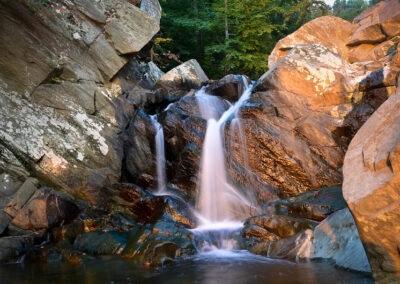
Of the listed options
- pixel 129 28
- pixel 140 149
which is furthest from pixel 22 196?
pixel 129 28

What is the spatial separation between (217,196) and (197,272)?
12.3 feet

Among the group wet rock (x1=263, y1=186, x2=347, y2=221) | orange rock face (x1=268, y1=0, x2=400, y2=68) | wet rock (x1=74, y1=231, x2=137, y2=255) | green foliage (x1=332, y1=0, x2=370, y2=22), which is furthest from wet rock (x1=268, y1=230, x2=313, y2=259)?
green foliage (x1=332, y1=0, x2=370, y2=22)

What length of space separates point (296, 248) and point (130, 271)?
278cm

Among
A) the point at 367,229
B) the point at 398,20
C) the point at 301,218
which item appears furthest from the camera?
the point at 398,20

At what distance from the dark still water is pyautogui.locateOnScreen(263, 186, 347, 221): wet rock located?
1.86 meters

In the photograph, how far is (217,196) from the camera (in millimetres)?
8594

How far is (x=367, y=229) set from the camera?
276cm

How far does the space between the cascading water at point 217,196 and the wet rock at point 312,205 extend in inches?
34.1

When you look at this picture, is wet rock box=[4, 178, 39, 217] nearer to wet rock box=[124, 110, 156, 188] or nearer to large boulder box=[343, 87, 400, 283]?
wet rock box=[124, 110, 156, 188]

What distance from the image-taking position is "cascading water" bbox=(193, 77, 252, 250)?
7.06m

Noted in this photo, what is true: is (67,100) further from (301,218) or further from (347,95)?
(347,95)

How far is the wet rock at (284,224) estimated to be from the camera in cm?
630

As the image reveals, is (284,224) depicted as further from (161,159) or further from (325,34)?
(325,34)

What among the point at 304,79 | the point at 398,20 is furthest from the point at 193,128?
the point at 398,20
